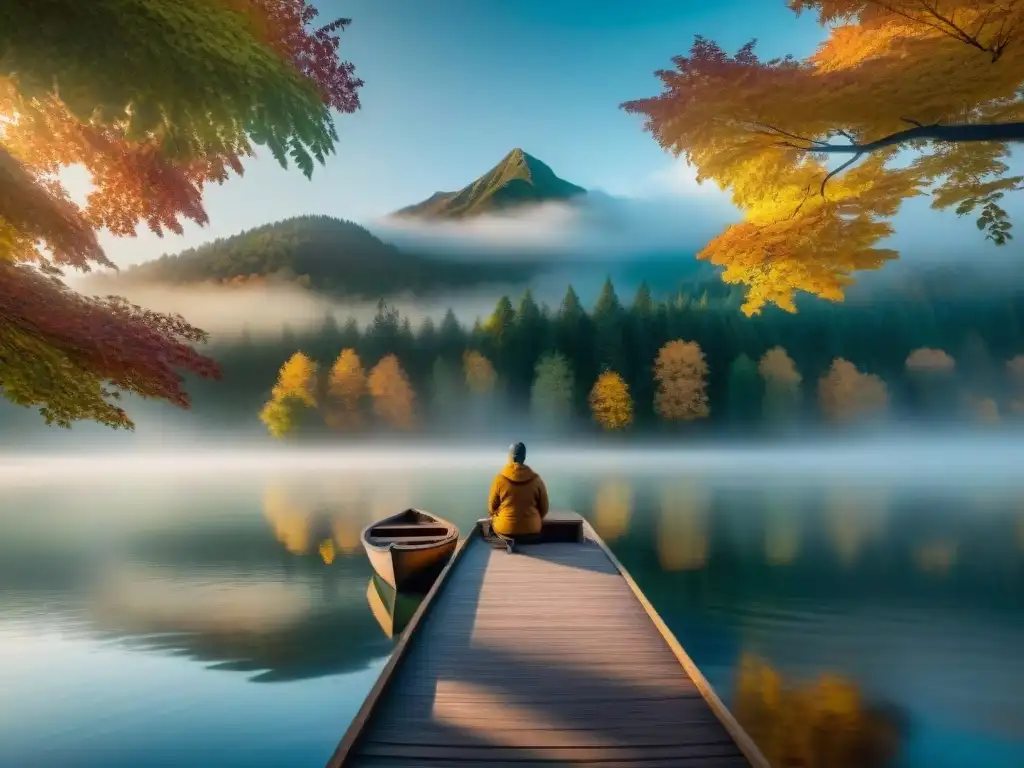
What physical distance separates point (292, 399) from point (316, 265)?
89.0m

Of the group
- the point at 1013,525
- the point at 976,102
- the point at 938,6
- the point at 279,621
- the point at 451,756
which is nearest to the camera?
the point at 451,756

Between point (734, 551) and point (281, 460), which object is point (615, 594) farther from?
point (281, 460)

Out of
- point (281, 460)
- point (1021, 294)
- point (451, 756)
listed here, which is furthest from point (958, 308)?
point (451, 756)

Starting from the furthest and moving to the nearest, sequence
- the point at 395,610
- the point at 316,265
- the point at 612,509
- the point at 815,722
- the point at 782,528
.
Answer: the point at 316,265, the point at 612,509, the point at 782,528, the point at 395,610, the point at 815,722

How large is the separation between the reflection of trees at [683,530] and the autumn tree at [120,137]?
15.0 m

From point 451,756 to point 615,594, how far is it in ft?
16.4

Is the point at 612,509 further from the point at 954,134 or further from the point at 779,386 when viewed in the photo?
the point at 779,386

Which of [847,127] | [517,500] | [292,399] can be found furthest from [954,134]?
[292,399]

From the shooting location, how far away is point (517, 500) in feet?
38.9

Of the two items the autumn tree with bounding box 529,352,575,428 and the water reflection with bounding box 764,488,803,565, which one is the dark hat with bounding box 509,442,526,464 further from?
the autumn tree with bounding box 529,352,575,428

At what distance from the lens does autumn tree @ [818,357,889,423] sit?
83.8 m

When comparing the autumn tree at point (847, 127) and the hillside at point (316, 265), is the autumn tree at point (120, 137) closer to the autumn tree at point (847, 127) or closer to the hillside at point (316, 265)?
the autumn tree at point (847, 127)

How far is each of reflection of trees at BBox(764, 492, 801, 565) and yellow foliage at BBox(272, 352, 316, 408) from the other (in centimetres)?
5546

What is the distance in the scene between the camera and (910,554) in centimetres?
1964
